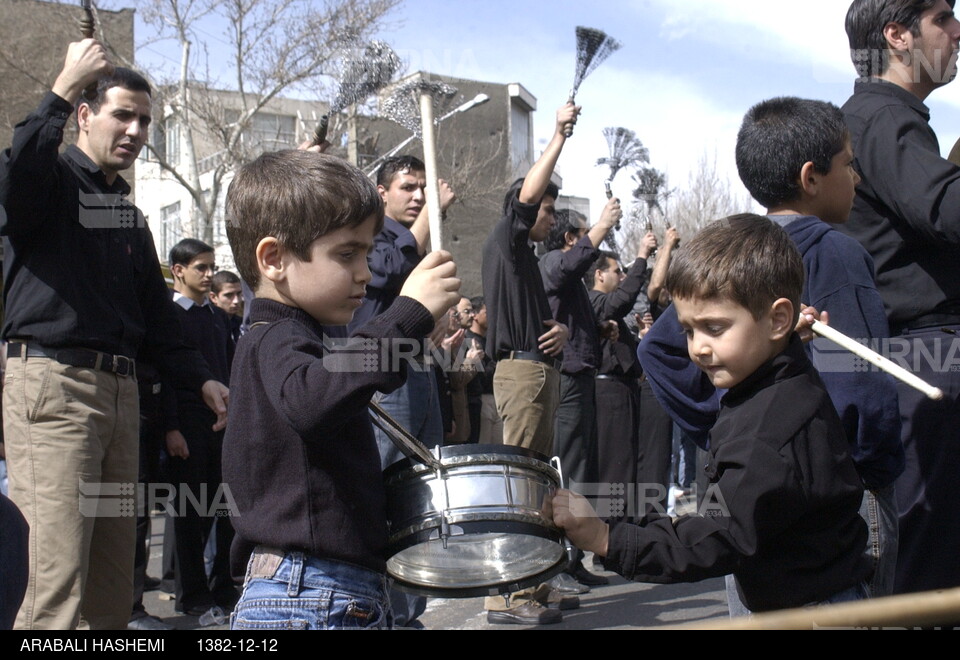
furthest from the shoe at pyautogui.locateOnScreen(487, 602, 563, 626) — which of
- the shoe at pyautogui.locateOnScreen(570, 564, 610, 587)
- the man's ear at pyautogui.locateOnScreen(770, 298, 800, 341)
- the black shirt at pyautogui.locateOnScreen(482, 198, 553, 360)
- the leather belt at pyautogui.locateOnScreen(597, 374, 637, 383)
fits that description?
the man's ear at pyautogui.locateOnScreen(770, 298, 800, 341)

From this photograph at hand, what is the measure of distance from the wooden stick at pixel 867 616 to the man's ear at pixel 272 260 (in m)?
1.35

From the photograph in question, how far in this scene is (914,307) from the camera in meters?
3.21

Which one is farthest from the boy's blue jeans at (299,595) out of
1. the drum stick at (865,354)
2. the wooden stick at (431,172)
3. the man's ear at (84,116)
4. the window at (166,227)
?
the window at (166,227)

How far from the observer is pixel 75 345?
3.75 meters

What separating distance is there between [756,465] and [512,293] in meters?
3.74

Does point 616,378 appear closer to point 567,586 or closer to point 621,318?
point 621,318

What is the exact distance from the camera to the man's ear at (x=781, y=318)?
2328 mm

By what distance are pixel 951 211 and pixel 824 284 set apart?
577 mm

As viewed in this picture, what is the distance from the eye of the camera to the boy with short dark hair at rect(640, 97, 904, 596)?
2.64 m

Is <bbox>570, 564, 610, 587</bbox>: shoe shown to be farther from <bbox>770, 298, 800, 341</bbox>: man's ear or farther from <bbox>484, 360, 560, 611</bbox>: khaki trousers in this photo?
<bbox>770, 298, 800, 341</bbox>: man's ear
